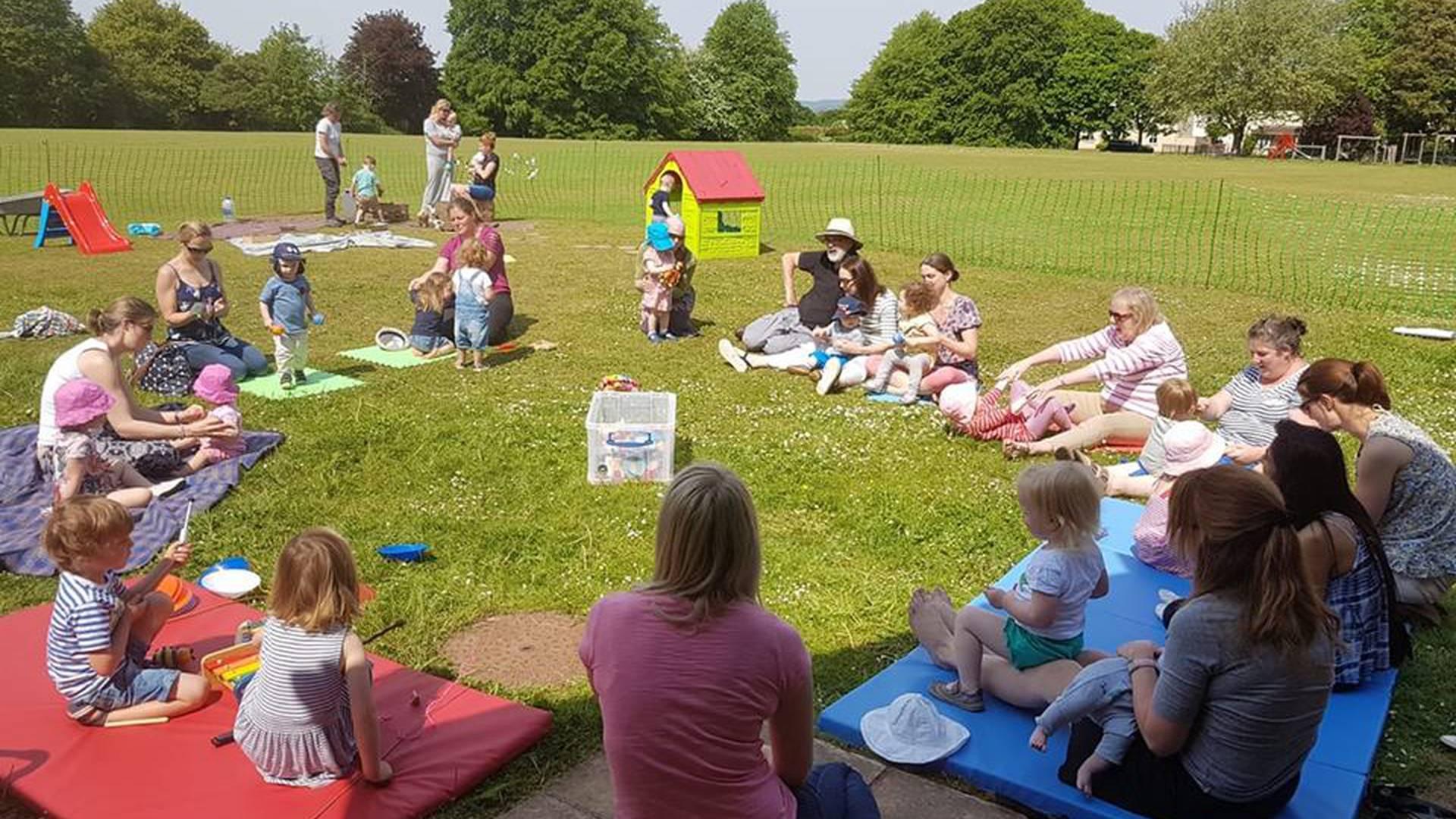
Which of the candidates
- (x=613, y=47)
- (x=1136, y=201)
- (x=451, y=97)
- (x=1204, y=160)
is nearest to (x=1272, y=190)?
(x=1136, y=201)

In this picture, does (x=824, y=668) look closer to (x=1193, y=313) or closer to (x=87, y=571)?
(x=87, y=571)

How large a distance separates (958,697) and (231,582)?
12.4 ft

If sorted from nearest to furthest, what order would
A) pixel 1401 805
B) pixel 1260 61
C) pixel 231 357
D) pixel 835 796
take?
pixel 835 796 → pixel 1401 805 → pixel 231 357 → pixel 1260 61

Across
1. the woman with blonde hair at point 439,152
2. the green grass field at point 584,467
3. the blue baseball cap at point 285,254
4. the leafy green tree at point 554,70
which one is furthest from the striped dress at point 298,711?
the leafy green tree at point 554,70

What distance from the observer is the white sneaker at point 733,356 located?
34.0 feet

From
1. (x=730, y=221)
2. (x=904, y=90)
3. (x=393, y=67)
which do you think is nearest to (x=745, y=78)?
(x=904, y=90)

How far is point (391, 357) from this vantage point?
10445 mm

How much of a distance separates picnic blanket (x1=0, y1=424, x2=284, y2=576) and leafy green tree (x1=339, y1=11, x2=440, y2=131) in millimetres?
78373

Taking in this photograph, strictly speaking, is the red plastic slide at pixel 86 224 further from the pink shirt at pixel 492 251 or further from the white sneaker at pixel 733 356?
the white sneaker at pixel 733 356

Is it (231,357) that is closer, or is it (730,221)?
(231,357)

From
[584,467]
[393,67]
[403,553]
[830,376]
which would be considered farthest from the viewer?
[393,67]

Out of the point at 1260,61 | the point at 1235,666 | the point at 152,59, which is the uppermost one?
the point at 1260,61

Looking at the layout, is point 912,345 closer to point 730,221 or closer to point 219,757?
point 219,757

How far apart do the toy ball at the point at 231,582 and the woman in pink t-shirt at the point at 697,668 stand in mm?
3412
